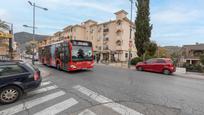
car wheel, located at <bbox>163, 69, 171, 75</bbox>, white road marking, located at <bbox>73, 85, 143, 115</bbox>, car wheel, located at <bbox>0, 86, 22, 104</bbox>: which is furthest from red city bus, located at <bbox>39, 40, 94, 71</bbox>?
car wheel, located at <bbox>163, 69, 171, 75</bbox>

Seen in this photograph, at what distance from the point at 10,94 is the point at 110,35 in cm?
4017

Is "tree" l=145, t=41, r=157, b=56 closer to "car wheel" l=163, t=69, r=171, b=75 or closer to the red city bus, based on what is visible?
"car wheel" l=163, t=69, r=171, b=75

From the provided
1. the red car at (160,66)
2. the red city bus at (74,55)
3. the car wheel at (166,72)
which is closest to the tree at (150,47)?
the red car at (160,66)

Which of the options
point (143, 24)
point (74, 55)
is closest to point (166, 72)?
point (74, 55)

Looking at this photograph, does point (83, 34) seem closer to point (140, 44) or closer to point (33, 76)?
point (140, 44)

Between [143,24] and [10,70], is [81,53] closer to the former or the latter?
[10,70]

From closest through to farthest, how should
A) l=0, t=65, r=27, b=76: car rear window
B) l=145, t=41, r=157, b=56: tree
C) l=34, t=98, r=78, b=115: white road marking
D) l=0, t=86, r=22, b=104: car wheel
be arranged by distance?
l=34, t=98, r=78, b=115: white road marking, l=0, t=86, r=22, b=104: car wheel, l=0, t=65, r=27, b=76: car rear window, l=145, t=41, r=157, b=56: tree

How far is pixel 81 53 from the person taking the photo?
12523 mm

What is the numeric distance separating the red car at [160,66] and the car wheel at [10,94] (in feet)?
44.7

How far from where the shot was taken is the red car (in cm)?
1433

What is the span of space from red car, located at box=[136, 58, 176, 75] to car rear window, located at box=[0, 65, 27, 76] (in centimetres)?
1346

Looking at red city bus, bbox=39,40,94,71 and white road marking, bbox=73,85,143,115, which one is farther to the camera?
red city bus, bbox=39,40,94,71

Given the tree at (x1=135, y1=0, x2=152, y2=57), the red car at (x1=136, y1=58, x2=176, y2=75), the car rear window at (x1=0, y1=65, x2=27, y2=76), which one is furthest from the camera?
the tree at (x1=135, y1=0, x2=152, y2=57)

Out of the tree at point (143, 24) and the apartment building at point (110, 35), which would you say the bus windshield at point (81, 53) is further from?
the apartment building at point (110, 35)
